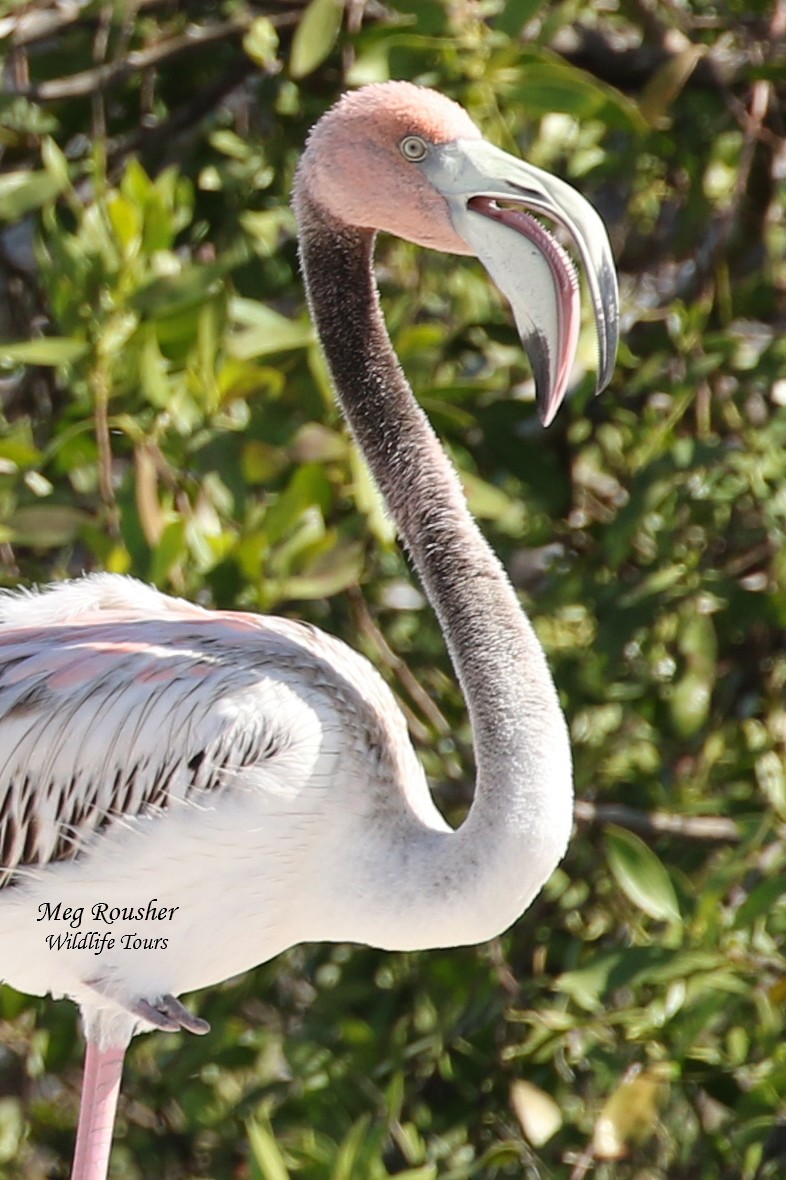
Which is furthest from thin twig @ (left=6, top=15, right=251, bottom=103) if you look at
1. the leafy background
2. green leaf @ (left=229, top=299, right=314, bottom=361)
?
green leaf @ (left=229, top=299, right=314, bottom=361)

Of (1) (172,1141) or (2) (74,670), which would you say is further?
(1) (172,1141)

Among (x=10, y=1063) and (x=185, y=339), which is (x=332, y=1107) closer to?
(x=10, y=1063)

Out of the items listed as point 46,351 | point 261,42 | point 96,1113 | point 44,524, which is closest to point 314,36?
point 261,42

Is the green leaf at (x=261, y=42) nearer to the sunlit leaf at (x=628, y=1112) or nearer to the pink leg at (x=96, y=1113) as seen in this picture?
the pink leg at (x=96, y=1113)

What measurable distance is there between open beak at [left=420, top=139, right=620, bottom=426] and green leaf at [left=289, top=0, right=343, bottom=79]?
69 centimetres

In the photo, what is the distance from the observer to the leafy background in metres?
2.90

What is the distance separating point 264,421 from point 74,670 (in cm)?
60

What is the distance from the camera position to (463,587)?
96.7 inches

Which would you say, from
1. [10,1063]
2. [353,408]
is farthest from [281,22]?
[10,1063]

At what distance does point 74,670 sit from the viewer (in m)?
2.53

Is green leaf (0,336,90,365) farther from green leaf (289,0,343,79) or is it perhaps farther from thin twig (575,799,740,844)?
thin twig (575,799,740,844)

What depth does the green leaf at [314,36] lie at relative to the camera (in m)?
2.96

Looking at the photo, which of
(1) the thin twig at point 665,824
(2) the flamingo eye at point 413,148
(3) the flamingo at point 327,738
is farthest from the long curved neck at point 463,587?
(1) the thin twig at point 665,824

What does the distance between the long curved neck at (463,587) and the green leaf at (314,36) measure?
1.79 ft
